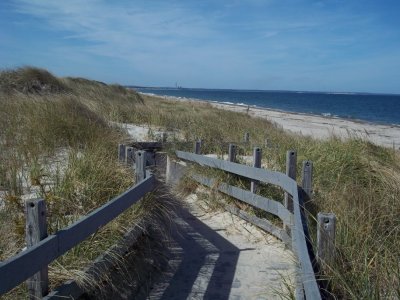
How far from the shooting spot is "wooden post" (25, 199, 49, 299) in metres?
3.53

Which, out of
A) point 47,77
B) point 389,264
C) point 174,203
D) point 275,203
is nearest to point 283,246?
point 275,203

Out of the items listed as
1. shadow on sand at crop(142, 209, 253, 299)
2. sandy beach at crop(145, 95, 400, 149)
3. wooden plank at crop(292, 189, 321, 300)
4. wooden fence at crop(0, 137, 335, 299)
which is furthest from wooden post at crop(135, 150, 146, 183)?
sandy beach at crop(145, 95, 400, 149)

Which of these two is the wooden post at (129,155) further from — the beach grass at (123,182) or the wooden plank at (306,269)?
the wooden plank at (306,269)

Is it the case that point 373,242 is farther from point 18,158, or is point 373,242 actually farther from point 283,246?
point 18,158

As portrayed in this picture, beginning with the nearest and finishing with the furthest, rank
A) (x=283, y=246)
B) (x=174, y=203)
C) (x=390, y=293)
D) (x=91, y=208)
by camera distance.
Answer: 1. (x=390, y=293)
2. (x=91, y=208)
3. (x=283, y=246)
4. (x=174, y=203)

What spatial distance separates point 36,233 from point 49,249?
22 cm

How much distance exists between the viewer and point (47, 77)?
2095 cm

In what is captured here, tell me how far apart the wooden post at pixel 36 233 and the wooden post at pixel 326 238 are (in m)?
2.13

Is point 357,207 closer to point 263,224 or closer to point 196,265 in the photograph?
point 263,224

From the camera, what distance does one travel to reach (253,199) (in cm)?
704

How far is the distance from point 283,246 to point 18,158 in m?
4.36

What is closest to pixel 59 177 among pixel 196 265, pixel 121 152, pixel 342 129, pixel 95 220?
pixel 121 152

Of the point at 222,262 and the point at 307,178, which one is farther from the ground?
the point at 307,178

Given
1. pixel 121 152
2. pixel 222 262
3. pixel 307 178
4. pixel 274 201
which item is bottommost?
pixel 222 262
